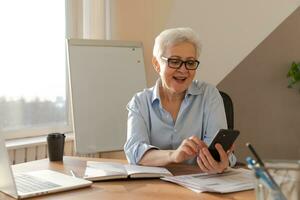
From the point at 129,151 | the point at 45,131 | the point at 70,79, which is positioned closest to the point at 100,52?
the point at 70,79

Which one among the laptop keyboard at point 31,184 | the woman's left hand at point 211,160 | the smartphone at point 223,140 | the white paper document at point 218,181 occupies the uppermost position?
the smartphone at point 223,140

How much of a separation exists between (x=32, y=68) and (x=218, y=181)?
1.80 meters

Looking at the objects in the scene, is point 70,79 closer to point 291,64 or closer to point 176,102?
point 176,102

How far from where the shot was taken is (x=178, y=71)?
1.91m

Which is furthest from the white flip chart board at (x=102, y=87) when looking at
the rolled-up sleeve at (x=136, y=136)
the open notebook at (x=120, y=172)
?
the open notebook at (x=120, y=172)

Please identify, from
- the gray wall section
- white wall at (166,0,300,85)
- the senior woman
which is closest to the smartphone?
the senior woman

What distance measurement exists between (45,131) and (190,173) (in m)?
1.59

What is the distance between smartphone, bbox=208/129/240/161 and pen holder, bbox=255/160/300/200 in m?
0.67

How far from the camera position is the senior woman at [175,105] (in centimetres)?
190

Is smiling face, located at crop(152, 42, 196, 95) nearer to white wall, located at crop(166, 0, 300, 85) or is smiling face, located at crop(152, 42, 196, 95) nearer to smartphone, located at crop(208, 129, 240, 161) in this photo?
smartphone, located at crop(208, 129, 240, 161)

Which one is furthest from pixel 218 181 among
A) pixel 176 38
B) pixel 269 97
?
pixel 269 97

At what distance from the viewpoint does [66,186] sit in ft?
4.38

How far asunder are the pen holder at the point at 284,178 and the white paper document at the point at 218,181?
0.47 m

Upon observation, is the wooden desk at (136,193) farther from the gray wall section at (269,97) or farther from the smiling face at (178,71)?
the gray wall section at (269,97)
